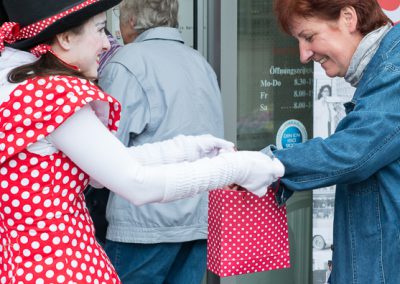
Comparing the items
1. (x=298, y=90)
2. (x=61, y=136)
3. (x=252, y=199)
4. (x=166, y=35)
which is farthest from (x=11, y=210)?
(x=298, y=90)

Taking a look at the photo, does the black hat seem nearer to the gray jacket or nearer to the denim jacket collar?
the denim jacket collar

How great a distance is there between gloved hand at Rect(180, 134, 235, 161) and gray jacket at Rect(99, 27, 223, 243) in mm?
1004

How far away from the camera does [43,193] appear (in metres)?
2.28

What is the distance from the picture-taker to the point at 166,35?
387 cm

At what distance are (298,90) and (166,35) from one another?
1135mm

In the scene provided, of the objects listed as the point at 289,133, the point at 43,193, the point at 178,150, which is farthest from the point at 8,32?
the point at 289,133

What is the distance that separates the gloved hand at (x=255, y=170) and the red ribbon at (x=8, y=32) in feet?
2.21

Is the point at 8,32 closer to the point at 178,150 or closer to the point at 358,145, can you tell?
the point at 178,150

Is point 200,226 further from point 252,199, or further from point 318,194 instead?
point 252,199

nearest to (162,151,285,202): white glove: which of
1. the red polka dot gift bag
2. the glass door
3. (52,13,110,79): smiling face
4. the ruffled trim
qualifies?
the red polka dot gift bag

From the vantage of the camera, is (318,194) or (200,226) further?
(318,194)

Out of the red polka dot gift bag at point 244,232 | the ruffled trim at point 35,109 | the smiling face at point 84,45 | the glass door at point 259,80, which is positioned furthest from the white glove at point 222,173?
the glass door at point 259,80

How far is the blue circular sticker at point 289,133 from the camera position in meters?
4.74

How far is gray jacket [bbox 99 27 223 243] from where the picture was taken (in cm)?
365
